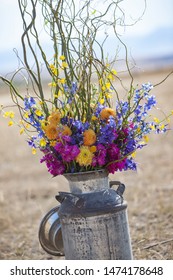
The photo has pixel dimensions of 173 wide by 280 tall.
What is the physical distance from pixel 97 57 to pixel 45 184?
4.03m

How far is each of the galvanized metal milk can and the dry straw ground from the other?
80 centimetres

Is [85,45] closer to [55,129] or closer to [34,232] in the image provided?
[55,129]

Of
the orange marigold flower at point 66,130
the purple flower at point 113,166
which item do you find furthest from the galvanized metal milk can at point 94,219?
the orange marigold flower at point 66,130

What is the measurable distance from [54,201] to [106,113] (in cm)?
329

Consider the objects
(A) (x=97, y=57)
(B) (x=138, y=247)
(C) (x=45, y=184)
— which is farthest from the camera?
(C) (x=45, y=184)

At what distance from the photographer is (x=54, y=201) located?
6.15 meters

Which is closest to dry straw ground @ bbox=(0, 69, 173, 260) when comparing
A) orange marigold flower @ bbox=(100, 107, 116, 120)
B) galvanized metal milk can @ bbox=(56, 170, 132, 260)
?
galvanized metal milk can @ bbox=(56, 170, 132, 260)

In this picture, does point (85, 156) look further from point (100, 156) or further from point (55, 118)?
point (55, 118)

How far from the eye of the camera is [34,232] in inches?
198

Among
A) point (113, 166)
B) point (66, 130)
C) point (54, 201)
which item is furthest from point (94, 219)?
point (54, 201)

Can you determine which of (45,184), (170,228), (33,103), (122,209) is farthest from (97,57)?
(45,184)

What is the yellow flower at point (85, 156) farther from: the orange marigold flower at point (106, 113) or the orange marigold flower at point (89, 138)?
the orange marigold flower at point (106, 113)

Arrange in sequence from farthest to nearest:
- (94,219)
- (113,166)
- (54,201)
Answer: (54,201)
(113,166)
(94,219)

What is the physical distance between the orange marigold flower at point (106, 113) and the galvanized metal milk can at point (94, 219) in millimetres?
252
